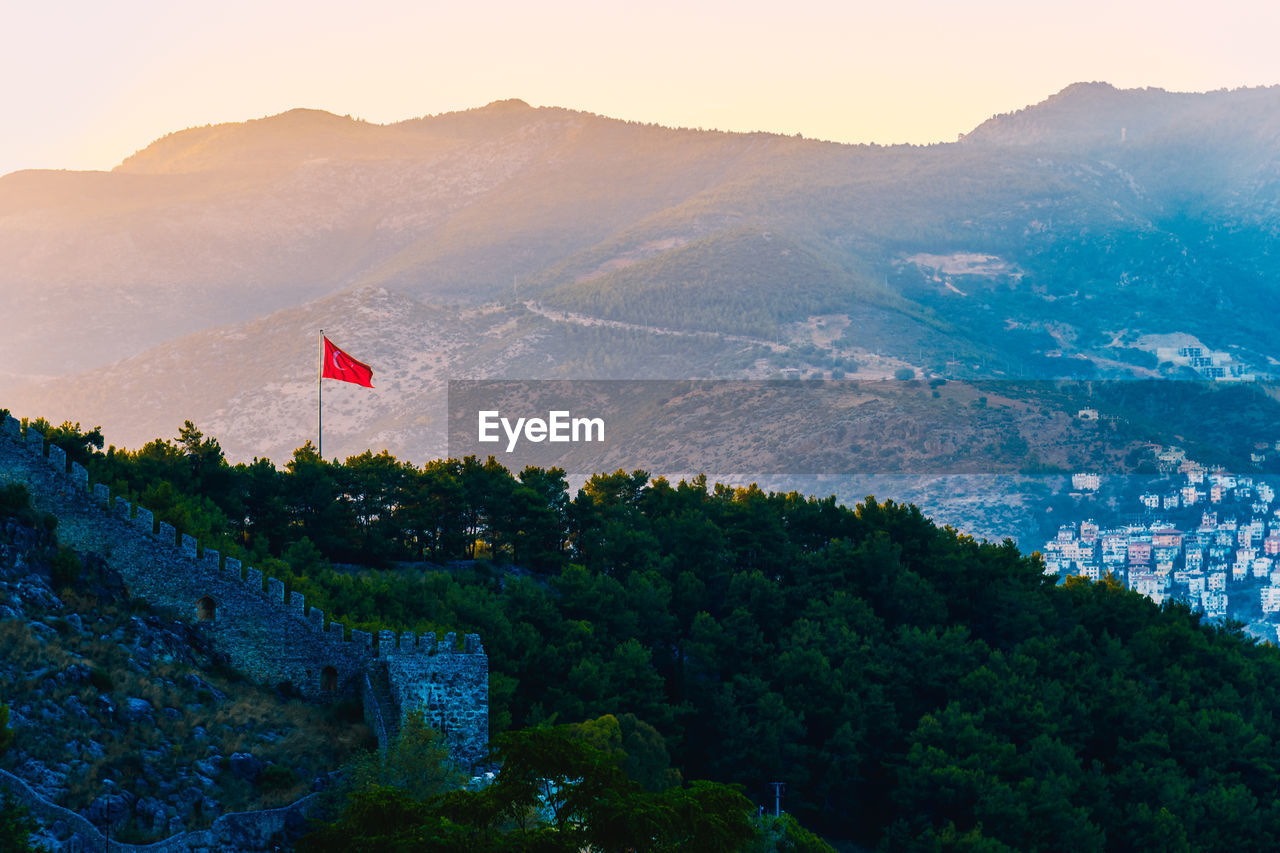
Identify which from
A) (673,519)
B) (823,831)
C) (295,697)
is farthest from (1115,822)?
(295,697)

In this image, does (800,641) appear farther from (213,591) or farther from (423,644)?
(213,591)

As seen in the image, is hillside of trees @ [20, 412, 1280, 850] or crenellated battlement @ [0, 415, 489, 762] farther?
hillside of trees @ [20, 412, 1280, 850]

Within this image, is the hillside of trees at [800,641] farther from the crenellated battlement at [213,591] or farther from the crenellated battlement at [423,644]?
the crenellated battlement at [423,644]

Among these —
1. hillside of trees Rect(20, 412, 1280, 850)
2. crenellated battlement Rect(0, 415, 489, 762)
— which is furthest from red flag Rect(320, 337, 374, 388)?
crenellated battlement Rect(0, 415, 489, 762)

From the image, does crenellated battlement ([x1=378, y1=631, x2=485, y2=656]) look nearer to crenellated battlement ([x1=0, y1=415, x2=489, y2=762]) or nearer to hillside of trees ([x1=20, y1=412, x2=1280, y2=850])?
crenellated battlement ([x1=0, y1=415, x2=489, y2=762])

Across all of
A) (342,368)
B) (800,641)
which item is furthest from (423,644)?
(342,368)

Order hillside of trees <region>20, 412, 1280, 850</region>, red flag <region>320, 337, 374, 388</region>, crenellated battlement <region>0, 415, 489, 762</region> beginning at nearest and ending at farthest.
Result: crenellated battlement <region>0, 415, 489, 762</region> → hillside of trees <region>20, 412, 1280, 850</region> → red flag <region>320, 337, 374, 388</region>
